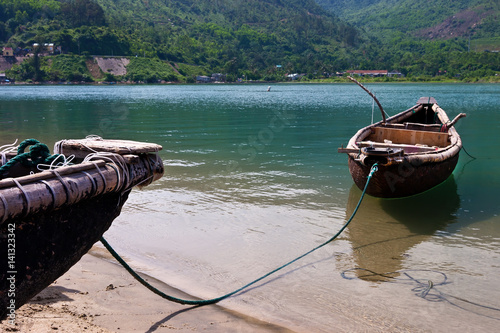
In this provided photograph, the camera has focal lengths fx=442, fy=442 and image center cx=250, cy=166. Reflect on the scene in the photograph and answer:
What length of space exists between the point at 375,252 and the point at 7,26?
550ft

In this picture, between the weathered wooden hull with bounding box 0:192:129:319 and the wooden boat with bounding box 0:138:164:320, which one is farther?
the weathered wooden hull with bounding box 0:192:129:319

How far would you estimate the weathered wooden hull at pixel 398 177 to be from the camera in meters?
7.99

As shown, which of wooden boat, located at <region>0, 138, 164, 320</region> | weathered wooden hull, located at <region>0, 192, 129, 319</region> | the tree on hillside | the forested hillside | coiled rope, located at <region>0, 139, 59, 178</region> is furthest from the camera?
the tree on hillside

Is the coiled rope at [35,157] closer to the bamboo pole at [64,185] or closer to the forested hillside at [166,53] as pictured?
the bamboo pole at [64,185]

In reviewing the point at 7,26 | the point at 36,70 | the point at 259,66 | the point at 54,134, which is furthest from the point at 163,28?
the point at 54,134

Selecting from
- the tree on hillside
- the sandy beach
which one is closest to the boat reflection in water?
the sandy beach

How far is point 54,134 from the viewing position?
20.7 meters

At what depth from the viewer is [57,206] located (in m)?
3.12

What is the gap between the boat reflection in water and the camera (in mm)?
6555

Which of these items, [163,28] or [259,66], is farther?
[163,28]

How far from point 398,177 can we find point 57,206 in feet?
21.0

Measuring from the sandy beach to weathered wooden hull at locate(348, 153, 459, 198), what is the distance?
4247 millimetres

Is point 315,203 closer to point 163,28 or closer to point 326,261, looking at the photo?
point 326,261

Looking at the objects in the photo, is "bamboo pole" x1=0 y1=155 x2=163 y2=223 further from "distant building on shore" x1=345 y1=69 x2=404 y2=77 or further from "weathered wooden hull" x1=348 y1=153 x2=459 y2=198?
"distant building on shore" x1=345 y1=69 x2=404 y2=77
